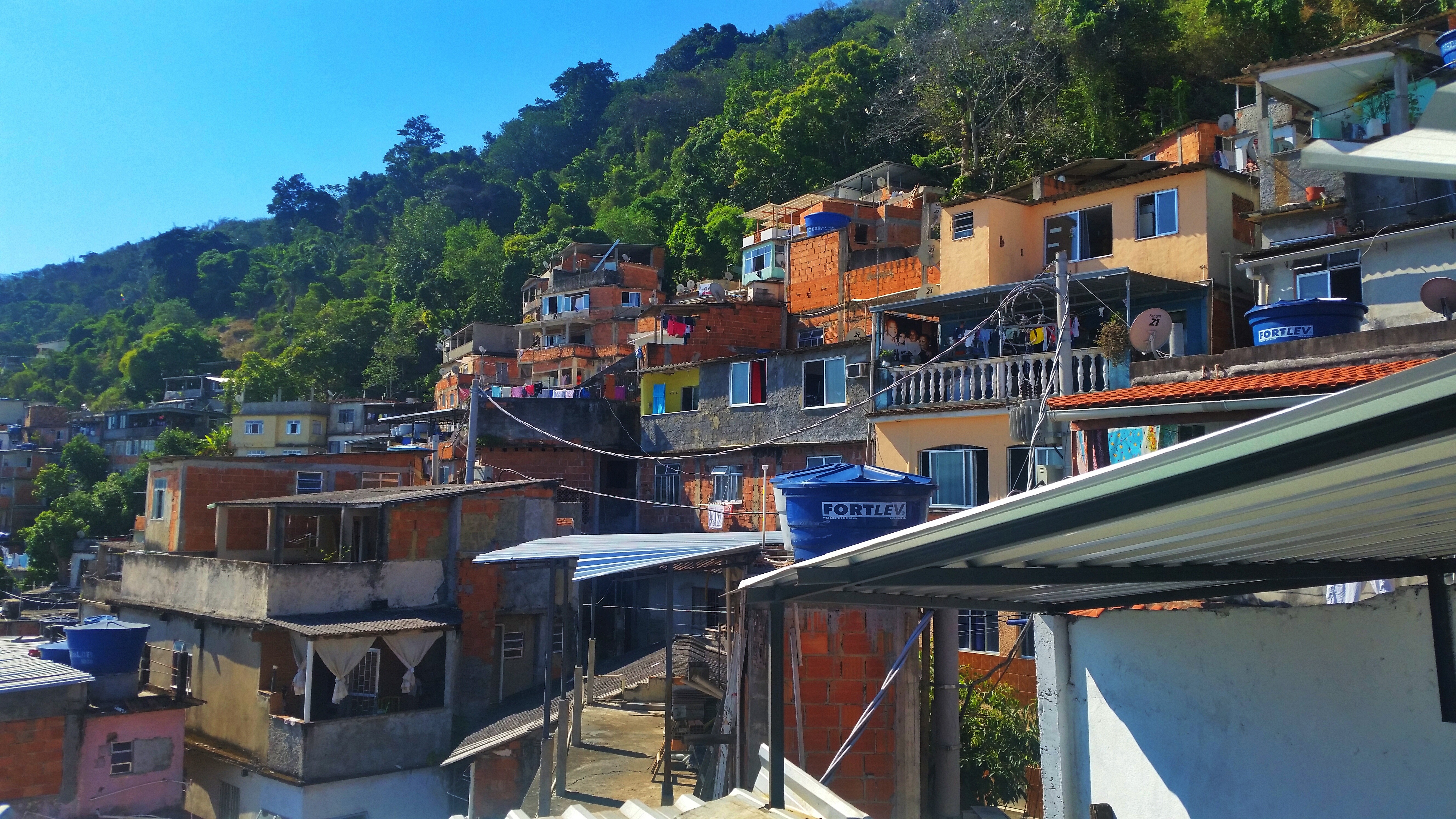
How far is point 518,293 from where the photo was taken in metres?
65.6

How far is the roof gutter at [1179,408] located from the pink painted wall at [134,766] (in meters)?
18.9

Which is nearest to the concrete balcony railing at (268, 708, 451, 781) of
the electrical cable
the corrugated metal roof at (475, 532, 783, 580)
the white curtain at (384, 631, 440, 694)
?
the white curtain at (384, 631, 440, 694)

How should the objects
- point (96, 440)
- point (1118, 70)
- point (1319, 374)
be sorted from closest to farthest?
point (1319, 374) < point (1118, 70) < point (96, 440)

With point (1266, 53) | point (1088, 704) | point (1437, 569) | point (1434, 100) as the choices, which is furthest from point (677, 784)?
point (1266, 53)

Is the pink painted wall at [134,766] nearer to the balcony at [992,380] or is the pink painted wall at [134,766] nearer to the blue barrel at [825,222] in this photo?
the balcony at [992,380]

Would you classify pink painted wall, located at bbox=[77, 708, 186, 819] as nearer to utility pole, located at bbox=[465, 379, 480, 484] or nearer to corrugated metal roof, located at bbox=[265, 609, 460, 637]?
corrugated metal roof, located at bbox=[265, 609, 460, 637]

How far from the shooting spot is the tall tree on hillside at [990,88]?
3706cm

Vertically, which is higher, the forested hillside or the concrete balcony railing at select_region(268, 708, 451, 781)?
the forested hillside

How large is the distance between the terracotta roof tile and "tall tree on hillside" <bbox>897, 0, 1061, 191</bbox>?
2377 centimetres

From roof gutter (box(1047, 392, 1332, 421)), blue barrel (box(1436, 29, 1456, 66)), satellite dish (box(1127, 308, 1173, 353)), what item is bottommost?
roof gutter (box(1047, 392, 1332, 421))

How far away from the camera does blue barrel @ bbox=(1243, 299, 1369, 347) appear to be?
45.4 ft

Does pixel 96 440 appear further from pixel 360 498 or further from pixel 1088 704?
pixel 1088 704

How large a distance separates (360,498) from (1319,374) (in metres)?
19.6

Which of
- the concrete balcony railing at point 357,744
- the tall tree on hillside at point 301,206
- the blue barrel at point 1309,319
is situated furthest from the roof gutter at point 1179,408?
the tall tree on hillside at point 301,206
